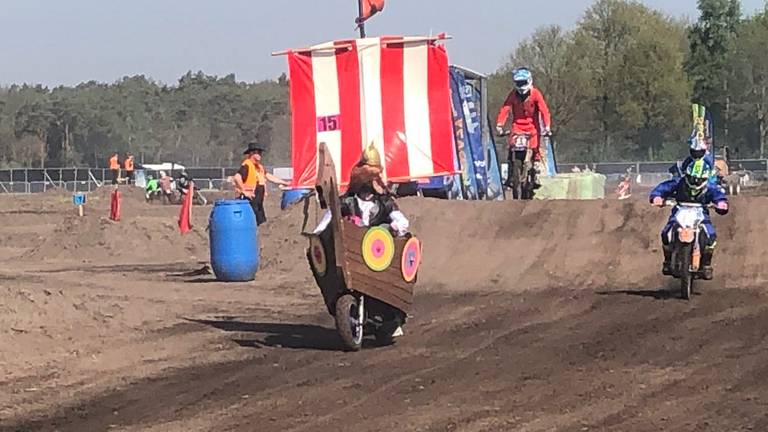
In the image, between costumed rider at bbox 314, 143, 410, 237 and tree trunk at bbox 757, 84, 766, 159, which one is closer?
costumed rider at bbox 314, 143, 410, 237

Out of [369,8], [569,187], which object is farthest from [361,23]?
[569,187]

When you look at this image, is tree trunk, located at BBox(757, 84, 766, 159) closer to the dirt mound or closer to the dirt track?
the dirt mound

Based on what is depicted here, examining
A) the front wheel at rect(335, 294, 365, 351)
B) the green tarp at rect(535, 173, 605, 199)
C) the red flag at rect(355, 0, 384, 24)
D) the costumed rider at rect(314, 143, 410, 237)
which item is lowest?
the front wheel at rect(335, 294, 365, 351)

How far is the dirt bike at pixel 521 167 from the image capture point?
60.1 feet

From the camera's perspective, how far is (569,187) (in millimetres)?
26531

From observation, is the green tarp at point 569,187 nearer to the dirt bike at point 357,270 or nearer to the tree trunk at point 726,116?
the dirt bike at point 357,270

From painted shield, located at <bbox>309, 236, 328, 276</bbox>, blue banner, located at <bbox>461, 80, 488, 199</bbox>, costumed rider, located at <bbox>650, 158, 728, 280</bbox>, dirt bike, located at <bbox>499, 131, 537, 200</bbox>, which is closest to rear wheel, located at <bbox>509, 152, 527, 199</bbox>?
dirt bike, located at <bbox>499, 131, 537, 200</bbox>

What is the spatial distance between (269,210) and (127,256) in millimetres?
10316

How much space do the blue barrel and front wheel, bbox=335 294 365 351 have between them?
667 cm

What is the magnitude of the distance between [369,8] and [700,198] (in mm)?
8776

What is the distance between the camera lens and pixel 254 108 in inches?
4628

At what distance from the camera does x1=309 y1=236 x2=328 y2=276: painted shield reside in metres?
10.4

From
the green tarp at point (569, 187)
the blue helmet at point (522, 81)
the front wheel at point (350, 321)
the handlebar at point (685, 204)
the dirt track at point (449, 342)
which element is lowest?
the dirt track at point (449, 342)

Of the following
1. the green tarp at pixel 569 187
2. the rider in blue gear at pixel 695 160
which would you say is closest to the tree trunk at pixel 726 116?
the green tarp at pixel 569 187
